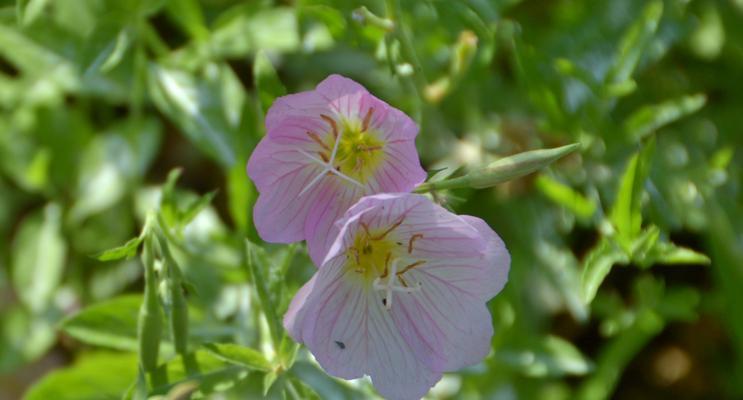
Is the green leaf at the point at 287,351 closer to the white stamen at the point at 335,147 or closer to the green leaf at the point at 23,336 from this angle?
the white stamen at the point at 335,147

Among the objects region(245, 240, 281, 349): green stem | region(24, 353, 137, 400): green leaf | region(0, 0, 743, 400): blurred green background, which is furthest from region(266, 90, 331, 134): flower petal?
region(24, 353, 137, 400): green leaf

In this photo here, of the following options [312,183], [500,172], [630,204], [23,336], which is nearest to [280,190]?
[312,183]

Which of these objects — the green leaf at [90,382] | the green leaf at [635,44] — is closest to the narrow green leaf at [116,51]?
the green leaf at [90,382]

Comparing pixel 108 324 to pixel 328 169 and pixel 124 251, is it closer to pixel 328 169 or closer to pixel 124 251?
pixel 124 251

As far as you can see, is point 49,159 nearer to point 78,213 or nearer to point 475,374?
point 78,213

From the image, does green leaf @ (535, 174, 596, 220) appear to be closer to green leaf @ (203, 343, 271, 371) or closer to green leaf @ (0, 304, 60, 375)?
green leaf @ (203, 343, 271, 371)
